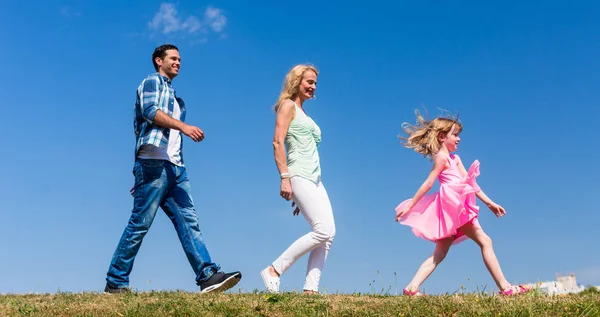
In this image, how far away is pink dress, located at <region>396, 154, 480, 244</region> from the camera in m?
8.84

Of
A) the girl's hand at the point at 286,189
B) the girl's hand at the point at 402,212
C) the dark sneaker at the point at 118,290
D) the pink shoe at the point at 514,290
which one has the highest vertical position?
the girl's hand at the point at 286,189

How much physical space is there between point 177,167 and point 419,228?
3.26 m

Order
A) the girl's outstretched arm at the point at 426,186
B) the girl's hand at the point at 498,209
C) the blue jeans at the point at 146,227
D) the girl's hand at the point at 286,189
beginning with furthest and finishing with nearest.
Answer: the girl's hand at the point at 498,209 < the girl's outstretched arm at the point at 426,186 < the blue jeans at the point at 146,227 < the girl's hand at the point at 286,189

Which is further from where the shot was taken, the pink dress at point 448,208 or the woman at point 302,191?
the pink dress at point 448,208

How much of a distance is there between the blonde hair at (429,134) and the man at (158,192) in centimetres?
300

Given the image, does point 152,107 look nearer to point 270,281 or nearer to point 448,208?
point 270,281

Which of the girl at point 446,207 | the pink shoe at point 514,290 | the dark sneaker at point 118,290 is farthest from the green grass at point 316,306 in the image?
the girl at point 446,207

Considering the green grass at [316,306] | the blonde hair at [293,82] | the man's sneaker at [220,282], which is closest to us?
the green grass at [316,306]

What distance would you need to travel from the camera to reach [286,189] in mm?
8219

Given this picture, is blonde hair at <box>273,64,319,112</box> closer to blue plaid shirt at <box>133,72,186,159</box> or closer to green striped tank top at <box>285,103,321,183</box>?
green striped tank top at <box>285,103,321,183</box>

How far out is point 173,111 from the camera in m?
8.91

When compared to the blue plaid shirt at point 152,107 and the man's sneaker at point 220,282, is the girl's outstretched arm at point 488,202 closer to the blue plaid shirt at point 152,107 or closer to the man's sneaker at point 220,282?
the man's sneaker at point 220,282

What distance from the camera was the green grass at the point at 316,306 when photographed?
6824 mm

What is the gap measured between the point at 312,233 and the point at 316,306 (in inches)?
55.2
